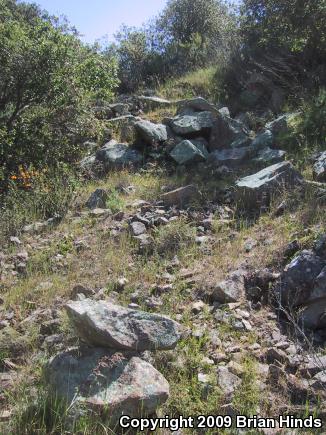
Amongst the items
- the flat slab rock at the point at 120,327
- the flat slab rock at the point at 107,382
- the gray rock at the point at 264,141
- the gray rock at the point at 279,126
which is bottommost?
the flat slab rock at the point at 107,382

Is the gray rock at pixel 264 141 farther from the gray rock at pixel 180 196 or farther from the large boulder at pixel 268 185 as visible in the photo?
the gray rock at pixel 180 196

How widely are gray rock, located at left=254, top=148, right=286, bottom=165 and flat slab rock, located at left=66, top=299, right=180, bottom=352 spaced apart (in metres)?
4.02

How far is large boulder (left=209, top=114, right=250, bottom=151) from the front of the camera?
7.54 meters

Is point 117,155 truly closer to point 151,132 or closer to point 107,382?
point 151,132

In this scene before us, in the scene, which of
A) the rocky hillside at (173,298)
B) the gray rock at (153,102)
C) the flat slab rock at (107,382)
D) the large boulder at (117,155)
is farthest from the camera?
the gray rock at (153,102)

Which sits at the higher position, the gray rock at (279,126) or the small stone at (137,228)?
the gray rock at (279,126)

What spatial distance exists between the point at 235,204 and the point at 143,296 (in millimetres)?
2085

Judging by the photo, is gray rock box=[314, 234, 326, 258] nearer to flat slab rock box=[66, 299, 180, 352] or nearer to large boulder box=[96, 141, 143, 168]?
flat slab rock box=[66, 299, 180, 352]

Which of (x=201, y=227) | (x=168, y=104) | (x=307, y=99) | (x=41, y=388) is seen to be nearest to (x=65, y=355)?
(x=41, y=388)

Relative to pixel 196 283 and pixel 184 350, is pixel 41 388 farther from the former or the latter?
pixel 196 283

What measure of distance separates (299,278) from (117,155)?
446 centimetres

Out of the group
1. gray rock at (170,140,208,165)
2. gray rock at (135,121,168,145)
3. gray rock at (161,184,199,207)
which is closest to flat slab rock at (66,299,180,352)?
gray rock at (161,184,199,207)

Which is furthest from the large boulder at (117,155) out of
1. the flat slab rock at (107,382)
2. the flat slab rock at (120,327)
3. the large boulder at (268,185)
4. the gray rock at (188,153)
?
the flat slab rock at (107,382)

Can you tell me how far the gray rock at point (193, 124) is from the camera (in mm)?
7664
